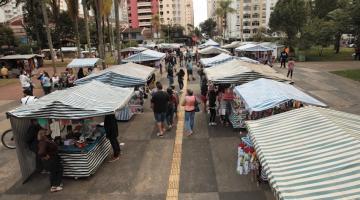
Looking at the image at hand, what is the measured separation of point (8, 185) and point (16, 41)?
43730mm

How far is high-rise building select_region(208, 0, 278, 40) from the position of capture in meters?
106

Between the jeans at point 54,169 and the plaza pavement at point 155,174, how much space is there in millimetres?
260

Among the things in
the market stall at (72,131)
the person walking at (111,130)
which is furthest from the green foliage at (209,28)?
the market stall at (72,131)

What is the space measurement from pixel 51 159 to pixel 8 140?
4.44 meters

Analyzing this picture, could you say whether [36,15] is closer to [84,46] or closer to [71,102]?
[84,46]

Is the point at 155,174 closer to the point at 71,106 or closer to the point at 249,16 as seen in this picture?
the point at 71,106

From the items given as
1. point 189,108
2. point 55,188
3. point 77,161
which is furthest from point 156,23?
point 55,188

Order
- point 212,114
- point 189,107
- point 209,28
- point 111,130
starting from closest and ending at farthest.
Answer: point 111,130 < point 189,107 < point 212,114 < point 209,28

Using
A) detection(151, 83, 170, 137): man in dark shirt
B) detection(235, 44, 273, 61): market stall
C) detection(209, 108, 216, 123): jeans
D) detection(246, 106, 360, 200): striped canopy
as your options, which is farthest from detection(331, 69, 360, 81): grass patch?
detection(246, 106, 360, 200): striped canopy

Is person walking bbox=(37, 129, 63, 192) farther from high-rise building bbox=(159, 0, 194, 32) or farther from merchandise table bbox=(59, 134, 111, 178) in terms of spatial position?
high-rise building bbox=(159, 0, 194, 32)

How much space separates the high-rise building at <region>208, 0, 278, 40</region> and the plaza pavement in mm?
98619

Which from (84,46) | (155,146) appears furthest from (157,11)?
(155,146)

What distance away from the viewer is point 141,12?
119375 mm

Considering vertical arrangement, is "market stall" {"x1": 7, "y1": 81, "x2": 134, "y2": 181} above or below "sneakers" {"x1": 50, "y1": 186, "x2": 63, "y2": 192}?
above
